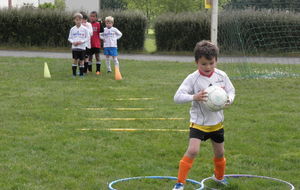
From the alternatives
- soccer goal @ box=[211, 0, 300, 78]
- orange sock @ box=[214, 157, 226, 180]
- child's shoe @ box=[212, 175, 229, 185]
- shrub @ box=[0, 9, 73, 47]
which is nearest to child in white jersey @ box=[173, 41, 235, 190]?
orange sock @ box=[214, 157, 226, 180]

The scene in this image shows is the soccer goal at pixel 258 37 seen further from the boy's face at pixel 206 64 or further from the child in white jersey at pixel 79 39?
the boy's face at pixel 206 64

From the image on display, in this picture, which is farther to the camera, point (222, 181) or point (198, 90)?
point (222, 181)

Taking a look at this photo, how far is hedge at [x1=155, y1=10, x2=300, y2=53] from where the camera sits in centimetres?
1727

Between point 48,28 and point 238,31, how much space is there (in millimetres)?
15094

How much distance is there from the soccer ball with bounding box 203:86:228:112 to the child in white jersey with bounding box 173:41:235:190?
6 centimetres

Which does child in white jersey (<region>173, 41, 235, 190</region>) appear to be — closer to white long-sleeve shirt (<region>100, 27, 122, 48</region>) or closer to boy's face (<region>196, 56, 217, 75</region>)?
boy's face (<region>196, 56, 217, 75</region>)

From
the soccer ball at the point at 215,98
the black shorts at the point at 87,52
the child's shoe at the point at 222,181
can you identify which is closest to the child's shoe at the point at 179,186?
the child's shoe at the point at 222,181

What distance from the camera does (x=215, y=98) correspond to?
554 cm

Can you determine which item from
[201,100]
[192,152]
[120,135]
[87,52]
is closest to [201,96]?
[201,100]

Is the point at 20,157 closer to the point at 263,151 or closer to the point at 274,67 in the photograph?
the point at 263,151

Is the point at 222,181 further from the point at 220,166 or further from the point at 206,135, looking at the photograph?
the point at 206,135

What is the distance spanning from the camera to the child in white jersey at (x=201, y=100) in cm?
562

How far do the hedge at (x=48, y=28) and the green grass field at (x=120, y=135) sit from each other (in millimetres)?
13832

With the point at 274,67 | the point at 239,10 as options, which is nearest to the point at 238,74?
the point at 239,10
